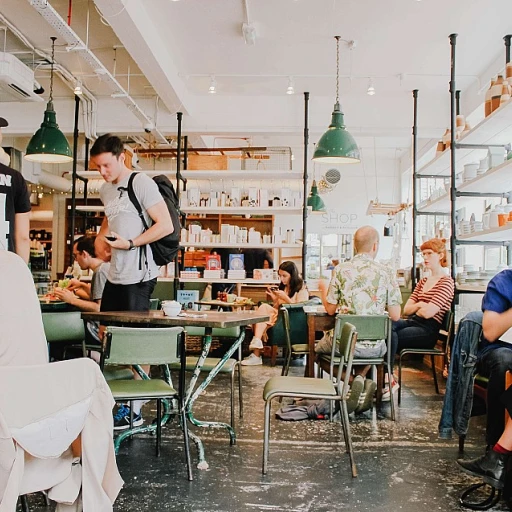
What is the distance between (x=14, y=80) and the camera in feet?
21.7

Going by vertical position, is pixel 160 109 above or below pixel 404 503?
above

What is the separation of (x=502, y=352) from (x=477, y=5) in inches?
162

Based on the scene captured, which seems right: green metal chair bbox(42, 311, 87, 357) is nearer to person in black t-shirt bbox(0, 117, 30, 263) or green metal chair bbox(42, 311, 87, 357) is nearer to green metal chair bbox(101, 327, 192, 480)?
person in black t-shirt bbox(0, 117, 30, 263)

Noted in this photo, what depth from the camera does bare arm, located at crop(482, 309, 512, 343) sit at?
2979mm

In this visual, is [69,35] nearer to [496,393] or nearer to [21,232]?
[21,232]

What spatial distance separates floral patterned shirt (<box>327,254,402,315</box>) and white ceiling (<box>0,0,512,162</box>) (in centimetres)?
283

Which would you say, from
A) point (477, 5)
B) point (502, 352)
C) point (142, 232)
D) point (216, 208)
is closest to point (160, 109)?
point (216, 208)

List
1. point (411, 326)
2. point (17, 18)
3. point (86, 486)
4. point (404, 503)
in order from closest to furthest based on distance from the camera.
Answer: point (86, 486), point (404, 503), point (411, 326), point (17, 18)

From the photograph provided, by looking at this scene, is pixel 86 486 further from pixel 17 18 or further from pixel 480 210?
pixel 480 210

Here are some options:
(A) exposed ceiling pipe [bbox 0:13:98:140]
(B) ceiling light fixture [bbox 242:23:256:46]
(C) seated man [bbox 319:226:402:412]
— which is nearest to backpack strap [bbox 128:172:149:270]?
(C) seated man [bbox 319:226:402:412]

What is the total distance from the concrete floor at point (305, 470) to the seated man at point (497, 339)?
1.27ft

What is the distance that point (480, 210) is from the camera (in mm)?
9148

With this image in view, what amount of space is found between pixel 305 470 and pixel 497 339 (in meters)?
1.23

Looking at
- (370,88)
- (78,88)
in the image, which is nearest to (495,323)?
(370,88)
